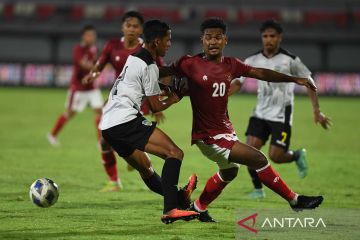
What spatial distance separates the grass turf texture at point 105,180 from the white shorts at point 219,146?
2.34 feet

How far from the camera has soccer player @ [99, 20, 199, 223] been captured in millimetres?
7555

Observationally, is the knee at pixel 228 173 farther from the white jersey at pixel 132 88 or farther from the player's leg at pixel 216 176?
the white jersey at pixel 132 88

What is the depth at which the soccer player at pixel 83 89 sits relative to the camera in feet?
54.9

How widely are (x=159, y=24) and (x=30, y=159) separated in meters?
6.72

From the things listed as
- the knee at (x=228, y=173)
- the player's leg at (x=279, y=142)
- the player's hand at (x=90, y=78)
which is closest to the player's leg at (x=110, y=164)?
the player's hand at (x=90, y=78)

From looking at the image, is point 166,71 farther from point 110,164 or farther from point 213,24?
point 110,164

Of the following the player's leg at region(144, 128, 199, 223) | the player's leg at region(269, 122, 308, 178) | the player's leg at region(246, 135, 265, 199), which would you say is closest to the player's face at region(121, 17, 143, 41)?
the player's leg at region(246, 135, 265, 199)

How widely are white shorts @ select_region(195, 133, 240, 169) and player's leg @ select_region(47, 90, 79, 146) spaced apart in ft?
28.7

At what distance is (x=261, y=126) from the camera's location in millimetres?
10539

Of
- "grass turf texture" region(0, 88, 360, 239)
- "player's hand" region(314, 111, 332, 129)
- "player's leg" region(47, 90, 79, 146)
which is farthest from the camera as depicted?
"player's leg" region(47, 90, 79, 146)

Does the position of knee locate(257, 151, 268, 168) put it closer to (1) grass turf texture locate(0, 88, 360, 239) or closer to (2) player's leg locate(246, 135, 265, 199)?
(1) grass turf texture locate(0, 88, 360, 239)

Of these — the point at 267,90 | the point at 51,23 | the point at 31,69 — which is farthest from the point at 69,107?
the point at 51,23

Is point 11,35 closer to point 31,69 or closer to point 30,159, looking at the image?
point 31,69

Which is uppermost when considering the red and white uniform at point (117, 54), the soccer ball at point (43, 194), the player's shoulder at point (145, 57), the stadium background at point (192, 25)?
the player's shoulder at point (145, 57)
